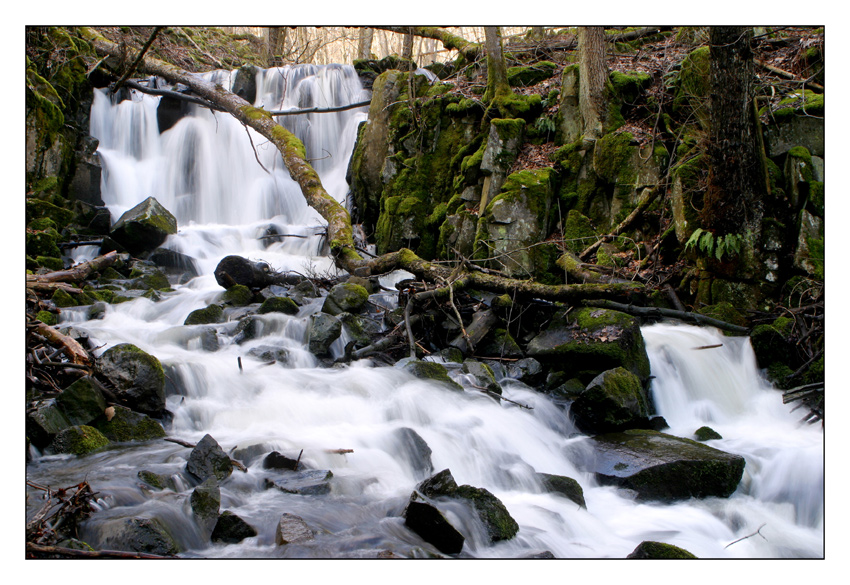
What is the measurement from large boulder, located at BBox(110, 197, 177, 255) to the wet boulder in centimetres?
872

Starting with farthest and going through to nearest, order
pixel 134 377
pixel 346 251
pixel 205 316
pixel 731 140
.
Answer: pixel 346 251 < pixel 205 316 < pixel 731 140 < pixel 134 377

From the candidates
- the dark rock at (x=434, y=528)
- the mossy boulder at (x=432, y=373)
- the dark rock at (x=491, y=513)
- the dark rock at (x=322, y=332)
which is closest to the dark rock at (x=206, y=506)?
the dark rock at (x=434, y=528)

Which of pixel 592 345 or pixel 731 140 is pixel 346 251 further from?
pixel 731 140

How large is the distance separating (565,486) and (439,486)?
108cm

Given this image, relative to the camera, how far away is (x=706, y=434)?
5.43 meters

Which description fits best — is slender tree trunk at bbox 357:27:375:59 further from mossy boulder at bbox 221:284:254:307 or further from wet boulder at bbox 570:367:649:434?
wet boulder at bbox 570:367:649:434

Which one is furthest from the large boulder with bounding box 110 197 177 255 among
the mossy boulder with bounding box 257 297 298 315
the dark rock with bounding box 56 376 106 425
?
the dark rock with bounding box 56 376 106 425

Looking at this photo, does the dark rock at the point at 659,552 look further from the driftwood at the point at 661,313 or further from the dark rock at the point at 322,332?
the dark rock at the point at 322,332

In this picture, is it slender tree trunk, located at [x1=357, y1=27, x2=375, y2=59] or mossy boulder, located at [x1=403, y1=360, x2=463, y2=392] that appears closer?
mossy boulder, located at [x1=403, y1=360, x2=463, y2=392]

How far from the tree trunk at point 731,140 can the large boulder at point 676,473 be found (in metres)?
3.40

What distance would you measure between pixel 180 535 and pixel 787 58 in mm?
10270

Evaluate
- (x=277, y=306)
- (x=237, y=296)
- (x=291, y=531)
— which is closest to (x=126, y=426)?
(x=291, y=531)

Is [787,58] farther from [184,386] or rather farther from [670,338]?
[184,386]

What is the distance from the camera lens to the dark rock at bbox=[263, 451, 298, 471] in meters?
4.29
